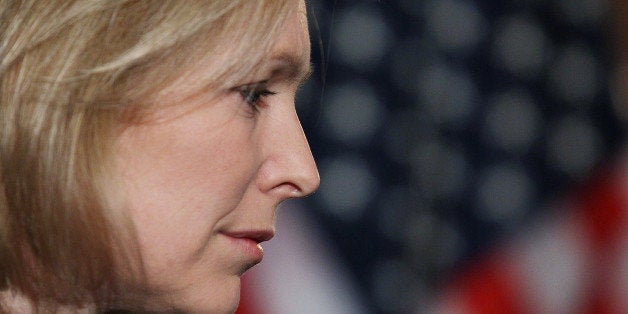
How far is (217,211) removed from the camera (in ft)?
1.84

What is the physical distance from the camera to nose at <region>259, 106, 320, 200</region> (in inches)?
22.8

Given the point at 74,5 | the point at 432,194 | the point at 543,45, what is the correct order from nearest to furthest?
Result: the point at 74,5
the point at 432,194
the point at 543,45

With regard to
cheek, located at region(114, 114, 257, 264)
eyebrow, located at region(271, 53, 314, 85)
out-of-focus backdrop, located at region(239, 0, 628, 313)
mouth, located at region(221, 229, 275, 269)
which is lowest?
out-of-focus backdrop, located at region(239, 0, 628, 313)

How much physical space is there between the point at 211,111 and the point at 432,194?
0.69 meters

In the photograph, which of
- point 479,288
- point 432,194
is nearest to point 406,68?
point 432,194

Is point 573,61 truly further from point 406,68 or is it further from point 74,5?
point 74,5

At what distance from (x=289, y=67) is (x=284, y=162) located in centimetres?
6

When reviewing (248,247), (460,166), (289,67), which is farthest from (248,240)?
(460,166)

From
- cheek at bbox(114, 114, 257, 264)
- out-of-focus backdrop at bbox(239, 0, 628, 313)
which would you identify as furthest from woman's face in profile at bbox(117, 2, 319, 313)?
out-of-focus backdrop at bbox(239, 0, 628, 313)

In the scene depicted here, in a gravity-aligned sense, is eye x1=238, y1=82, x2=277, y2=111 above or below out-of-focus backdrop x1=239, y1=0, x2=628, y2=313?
above

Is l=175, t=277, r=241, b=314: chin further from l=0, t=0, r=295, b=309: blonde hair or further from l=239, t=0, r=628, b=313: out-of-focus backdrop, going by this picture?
l=239, t=0, r=628, b=313: out-of-focus backdrop

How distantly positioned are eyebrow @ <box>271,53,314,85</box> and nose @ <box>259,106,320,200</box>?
3 centimetres

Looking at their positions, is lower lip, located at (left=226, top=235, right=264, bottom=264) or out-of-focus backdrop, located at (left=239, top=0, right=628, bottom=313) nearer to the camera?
lower lip, located at (left=226, top=235, right=264, bottom=264)

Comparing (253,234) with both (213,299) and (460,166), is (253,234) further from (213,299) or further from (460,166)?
(460,166)
